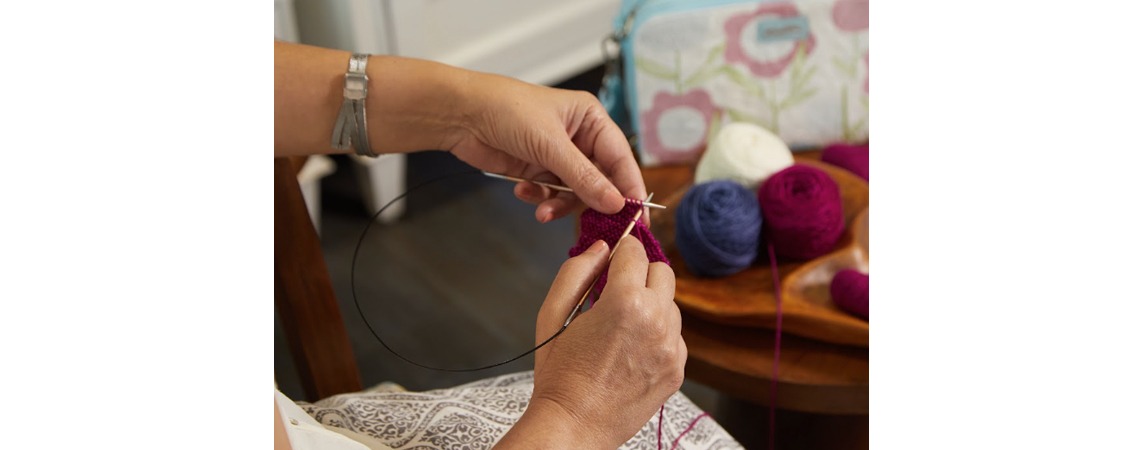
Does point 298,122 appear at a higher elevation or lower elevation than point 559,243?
higher

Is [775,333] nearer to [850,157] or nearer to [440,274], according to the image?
[850,157]

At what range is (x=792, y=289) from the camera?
1.10 metres

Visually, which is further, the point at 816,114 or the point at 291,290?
the point at 816,114

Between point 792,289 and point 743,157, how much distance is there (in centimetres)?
19

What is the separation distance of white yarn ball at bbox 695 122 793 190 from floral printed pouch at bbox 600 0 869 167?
0.36 feet

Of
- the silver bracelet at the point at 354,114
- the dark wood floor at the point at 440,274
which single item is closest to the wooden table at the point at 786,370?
the silver bracelet at the point at 354,114

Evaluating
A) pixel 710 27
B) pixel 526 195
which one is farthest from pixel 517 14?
pixel 526 195

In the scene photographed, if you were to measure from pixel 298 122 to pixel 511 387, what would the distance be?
33 cm

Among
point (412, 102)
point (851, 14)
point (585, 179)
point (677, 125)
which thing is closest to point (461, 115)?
point (412, 102)

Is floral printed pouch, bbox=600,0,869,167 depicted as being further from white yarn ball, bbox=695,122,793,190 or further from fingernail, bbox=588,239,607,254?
fingernail, bbox=588,239,607,254

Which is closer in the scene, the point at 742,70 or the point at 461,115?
the point at 461,115

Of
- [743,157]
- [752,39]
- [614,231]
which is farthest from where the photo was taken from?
[752,39]

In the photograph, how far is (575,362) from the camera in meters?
0.67

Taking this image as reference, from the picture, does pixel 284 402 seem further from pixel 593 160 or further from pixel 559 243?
pixel 559 243
